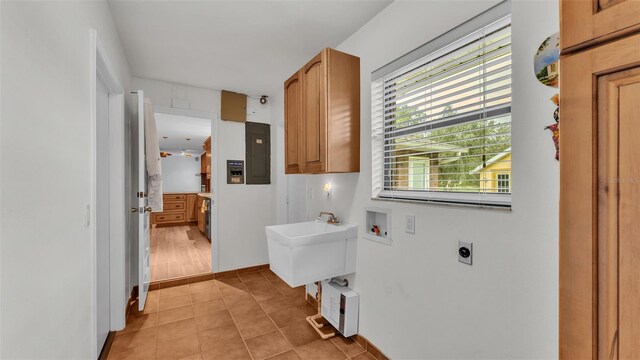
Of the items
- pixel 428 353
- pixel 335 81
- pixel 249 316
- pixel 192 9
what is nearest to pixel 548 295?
pixel 428 353

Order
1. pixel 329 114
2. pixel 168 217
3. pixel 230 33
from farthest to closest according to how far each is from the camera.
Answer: pixel 168 217 → pixel 230 33 → pixel 329 114

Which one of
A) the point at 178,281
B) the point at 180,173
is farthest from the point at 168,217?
the point at 178,281

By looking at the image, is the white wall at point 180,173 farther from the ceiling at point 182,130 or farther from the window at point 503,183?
the window at point 503,183

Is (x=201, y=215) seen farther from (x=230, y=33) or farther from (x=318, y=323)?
(x=230, y=33)

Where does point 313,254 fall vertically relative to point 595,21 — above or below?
below

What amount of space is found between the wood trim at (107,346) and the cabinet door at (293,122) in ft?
6.29

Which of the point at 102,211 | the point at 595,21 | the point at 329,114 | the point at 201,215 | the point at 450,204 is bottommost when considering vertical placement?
the point at 201,215

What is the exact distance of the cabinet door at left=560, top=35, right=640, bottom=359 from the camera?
521 mm

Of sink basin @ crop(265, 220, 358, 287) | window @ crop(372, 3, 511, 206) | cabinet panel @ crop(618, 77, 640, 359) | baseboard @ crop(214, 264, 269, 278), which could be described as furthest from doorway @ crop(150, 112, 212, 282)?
cabinet panel @ crop(618, 77, 640, 359)

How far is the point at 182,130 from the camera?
222 inches

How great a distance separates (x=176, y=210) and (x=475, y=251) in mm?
7717

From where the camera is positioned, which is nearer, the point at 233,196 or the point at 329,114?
the point at 329,114

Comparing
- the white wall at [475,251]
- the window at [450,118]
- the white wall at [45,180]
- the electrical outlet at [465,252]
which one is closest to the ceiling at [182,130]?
the white wall at [45,180]

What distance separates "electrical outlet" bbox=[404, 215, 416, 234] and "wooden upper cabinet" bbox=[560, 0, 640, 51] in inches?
45.8
